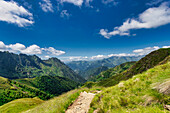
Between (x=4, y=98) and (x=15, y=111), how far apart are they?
229982 millimetres

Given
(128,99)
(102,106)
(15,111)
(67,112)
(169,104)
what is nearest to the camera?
(169,104)

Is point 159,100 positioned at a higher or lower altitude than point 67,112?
higher

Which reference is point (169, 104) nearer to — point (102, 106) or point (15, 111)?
point (102, 106)

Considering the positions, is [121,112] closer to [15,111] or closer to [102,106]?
[102,106]

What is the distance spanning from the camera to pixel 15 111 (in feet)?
132

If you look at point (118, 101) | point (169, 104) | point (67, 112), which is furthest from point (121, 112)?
point (67, 112)

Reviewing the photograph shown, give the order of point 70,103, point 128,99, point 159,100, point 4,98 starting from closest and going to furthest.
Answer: point 159,100
point 128,99
point 70,103
point 4,98

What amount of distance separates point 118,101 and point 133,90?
7.42 feet

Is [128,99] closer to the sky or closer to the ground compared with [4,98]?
closer to the sky

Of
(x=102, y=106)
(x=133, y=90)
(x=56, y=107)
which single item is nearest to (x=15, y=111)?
(x=56, y=107)

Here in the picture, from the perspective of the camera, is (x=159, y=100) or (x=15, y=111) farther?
(x=15, y=111)

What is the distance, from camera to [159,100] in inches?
220

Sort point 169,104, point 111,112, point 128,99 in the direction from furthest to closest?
1. point 128,99
2. point 111,112
3. point 169,104

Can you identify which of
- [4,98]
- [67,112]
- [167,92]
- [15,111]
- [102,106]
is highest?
[167,92]
